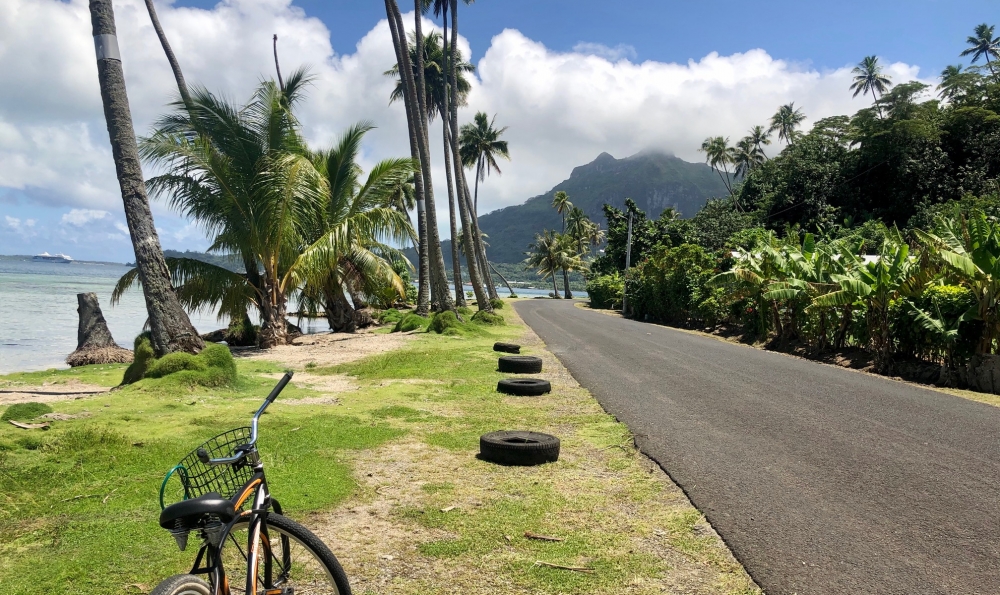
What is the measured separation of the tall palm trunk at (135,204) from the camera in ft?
35.0

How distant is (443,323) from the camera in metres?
21.8

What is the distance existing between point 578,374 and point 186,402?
22.9 ft

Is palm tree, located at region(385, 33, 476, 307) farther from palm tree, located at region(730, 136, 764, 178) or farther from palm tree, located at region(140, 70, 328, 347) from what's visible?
palm tree, located at region(730, 136, 764, 178)

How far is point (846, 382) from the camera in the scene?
12.0 m

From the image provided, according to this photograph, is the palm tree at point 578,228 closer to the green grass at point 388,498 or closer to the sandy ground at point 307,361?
the sandy ground at point 307,361

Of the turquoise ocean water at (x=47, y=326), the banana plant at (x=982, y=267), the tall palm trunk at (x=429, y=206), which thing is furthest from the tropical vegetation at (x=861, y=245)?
the turquoise ocean water at (x=47, y=326)

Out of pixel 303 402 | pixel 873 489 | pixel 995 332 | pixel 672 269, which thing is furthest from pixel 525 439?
pixel 672 269

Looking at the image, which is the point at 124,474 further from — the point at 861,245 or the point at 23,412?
the point at 861,245

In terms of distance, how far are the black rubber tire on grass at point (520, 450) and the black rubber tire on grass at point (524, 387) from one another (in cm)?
355

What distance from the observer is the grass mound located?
9.77 meters

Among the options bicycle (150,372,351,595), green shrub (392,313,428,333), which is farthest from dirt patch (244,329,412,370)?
bicycle (150,372,351,595)

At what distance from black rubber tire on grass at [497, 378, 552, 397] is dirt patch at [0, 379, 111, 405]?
6.19 metres

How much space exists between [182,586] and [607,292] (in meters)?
→ 50.0

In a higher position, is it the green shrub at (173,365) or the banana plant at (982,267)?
the banana plant at (982,267)
